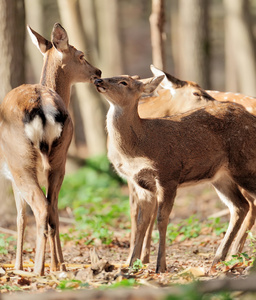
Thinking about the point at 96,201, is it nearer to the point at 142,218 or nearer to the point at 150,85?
the point at 142,218

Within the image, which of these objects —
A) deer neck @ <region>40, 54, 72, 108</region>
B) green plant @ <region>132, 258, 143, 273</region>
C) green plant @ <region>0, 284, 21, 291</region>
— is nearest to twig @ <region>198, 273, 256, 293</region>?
green plant @ <region>0, 284, 21, 291</region>

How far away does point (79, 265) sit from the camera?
265 inches

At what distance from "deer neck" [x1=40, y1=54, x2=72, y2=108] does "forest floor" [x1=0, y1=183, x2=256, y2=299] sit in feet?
6.72

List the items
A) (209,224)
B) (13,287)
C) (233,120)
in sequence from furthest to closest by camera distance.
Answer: (209,224), (233,120), (13,287)

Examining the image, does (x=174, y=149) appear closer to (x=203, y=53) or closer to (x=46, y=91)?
(x=46, y=91)

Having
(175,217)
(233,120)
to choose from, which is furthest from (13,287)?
(175,217)

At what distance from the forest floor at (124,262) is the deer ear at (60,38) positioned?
8.57 ft

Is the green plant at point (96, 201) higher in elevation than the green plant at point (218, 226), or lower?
lower

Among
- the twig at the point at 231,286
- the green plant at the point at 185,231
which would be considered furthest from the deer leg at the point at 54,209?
the twig at the point at 231,286

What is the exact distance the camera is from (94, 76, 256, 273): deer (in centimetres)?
634

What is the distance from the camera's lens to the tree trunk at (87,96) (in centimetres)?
1334

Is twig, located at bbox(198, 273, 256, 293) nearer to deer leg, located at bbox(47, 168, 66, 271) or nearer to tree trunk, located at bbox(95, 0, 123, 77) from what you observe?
deer leg, located at bbox(47, 168, 66, 271)

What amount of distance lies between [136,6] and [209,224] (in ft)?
111

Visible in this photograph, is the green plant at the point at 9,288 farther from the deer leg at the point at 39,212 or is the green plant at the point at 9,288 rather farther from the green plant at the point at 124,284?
the green plant at the point at 124,284
